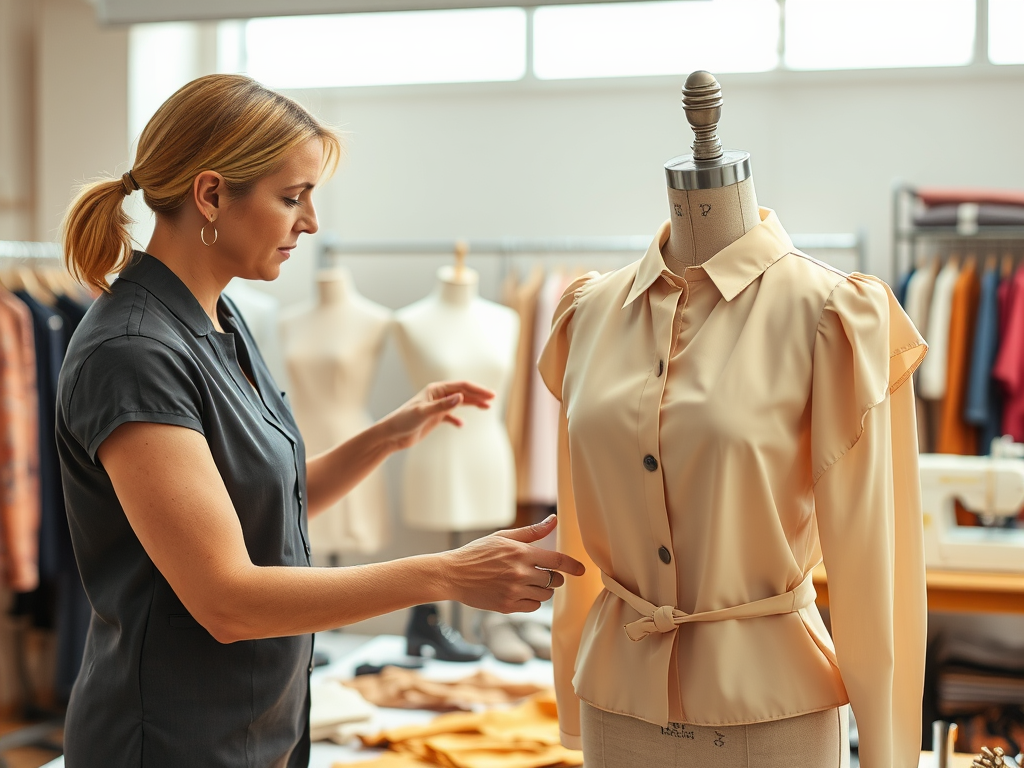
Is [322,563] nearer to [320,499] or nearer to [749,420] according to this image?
[320,499]

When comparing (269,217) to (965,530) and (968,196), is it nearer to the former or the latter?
(965,530)

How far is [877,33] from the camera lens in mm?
4812

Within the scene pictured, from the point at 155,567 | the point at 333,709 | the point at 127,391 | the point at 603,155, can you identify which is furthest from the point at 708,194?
the point at 603,155

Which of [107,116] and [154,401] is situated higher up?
[107,116]

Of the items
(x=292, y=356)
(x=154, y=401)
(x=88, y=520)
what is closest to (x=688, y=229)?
(x=154, y=401)

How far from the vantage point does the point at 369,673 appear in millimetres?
2840

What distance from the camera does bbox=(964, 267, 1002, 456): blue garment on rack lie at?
13.2 ft

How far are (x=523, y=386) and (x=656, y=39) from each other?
211 cm

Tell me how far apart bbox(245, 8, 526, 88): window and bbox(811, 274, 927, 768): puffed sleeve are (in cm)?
424

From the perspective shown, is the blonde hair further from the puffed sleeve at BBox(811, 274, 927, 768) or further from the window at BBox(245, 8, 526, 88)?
the window at BBox(245, 8, 526, 88)

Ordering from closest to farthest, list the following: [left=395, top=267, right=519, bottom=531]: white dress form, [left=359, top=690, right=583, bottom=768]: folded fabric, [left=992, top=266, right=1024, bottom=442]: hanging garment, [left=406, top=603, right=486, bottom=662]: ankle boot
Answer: [left=359, top=690, right=583, bottom=768]: folded fabric < [left=406, top=603, right=486, bottom=662]: ankle boot < [left=395, top=267, right=519, bottom=531]: white dress form < [left=992, top=266, right=1024, bottom=442]: hanging garment

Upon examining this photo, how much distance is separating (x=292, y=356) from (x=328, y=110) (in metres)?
2.07

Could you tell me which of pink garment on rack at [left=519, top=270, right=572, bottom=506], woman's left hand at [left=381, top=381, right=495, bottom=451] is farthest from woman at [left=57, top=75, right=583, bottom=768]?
pink garment on rack at [left=519, top=270, right=572, bottom=506]

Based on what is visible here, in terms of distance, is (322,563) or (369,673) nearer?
(369,673)
